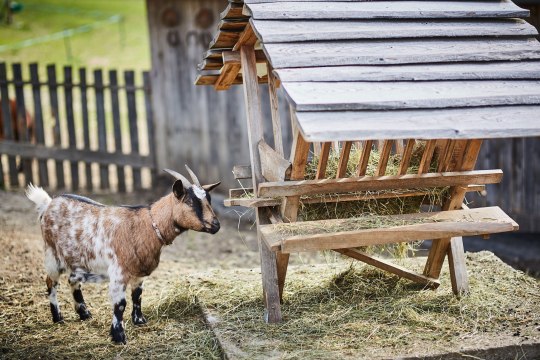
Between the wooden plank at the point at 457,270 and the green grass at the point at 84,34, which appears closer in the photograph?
the wooden plank at the point at 457,270

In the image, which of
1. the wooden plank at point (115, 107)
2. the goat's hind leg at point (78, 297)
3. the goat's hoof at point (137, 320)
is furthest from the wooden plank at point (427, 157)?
the wooden plank at point (115, 107)

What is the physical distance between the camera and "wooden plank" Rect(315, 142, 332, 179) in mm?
5945

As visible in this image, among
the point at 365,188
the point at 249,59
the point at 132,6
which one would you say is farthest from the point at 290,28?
the point at 132,6

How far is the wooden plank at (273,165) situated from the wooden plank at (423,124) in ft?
2.98

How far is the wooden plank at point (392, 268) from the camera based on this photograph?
699 cm

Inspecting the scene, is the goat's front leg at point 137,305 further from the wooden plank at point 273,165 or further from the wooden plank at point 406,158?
the wooden plank at point 406,158

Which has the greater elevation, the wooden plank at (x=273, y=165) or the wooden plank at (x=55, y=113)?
the wooden plank at (x=273, y=165)

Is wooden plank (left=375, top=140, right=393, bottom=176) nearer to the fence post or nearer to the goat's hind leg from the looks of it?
the goat's hind leg

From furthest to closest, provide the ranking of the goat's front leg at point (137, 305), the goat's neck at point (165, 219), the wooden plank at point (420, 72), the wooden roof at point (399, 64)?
1. the goat's front leg at point (137, 305)
2. the goat's neck at point (165, 219)
3. the wooden plank at point (420, 72)
4. the wooden roof at point (399, 64)

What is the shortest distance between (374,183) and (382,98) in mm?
958

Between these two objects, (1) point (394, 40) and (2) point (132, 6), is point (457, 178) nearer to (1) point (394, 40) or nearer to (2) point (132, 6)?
(1) point (394, 40)

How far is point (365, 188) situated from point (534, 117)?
4.61 ft

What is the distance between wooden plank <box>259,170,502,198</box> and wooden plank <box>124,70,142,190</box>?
22.5ft

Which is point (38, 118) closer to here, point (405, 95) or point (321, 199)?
point (321, 199)
